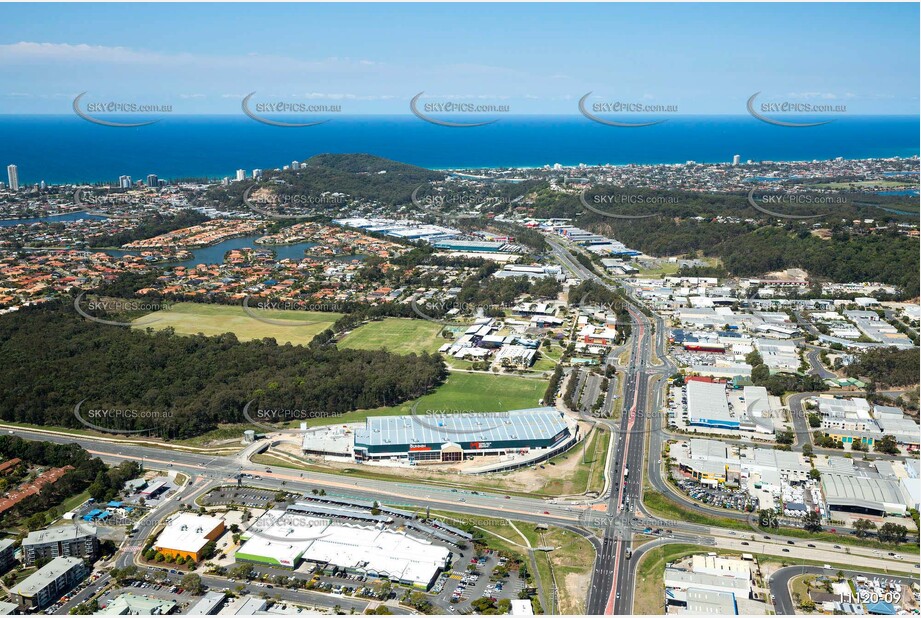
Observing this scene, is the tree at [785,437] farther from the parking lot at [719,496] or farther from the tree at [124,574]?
the tree at [124,574]

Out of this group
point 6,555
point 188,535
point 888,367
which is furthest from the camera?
point 888,367

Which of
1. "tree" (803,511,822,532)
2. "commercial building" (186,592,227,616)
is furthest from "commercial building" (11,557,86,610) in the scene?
"tree" (803,511,822,532)

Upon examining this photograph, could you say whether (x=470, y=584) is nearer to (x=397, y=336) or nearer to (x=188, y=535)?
(x=188, y=535)

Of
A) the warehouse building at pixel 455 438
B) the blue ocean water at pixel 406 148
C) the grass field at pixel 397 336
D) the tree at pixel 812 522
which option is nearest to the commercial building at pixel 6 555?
the warehouse building at pixel 455 438

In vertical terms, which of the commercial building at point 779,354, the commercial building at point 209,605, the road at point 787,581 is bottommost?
the commercial building at point 209,605

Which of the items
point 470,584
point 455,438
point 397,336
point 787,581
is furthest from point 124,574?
point 397,336
